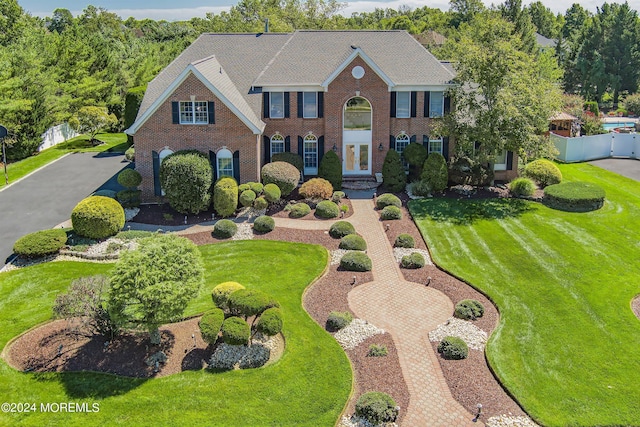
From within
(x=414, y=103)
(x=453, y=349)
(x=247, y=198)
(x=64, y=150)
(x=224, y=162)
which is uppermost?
(x=414, y=103)

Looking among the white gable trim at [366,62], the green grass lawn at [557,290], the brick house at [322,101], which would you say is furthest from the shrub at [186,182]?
the green grass lawn at [557,290]

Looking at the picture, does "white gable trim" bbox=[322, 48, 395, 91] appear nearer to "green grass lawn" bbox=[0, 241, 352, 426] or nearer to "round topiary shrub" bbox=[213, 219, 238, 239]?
"round topiary shrub" bbox=[213, 219, 238, 239]

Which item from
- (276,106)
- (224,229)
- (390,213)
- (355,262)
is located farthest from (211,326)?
(276,106)

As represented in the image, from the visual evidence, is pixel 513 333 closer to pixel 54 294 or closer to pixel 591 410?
pixel 591 410

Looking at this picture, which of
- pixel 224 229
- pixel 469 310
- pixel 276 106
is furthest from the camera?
pixel 276 106

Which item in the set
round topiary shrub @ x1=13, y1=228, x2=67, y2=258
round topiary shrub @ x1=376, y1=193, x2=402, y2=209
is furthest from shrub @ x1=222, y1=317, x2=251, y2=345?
round topiary shrub @ x1=376, y1=193, x2=402, y2=209

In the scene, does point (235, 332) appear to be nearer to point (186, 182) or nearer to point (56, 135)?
point (186, 182)
